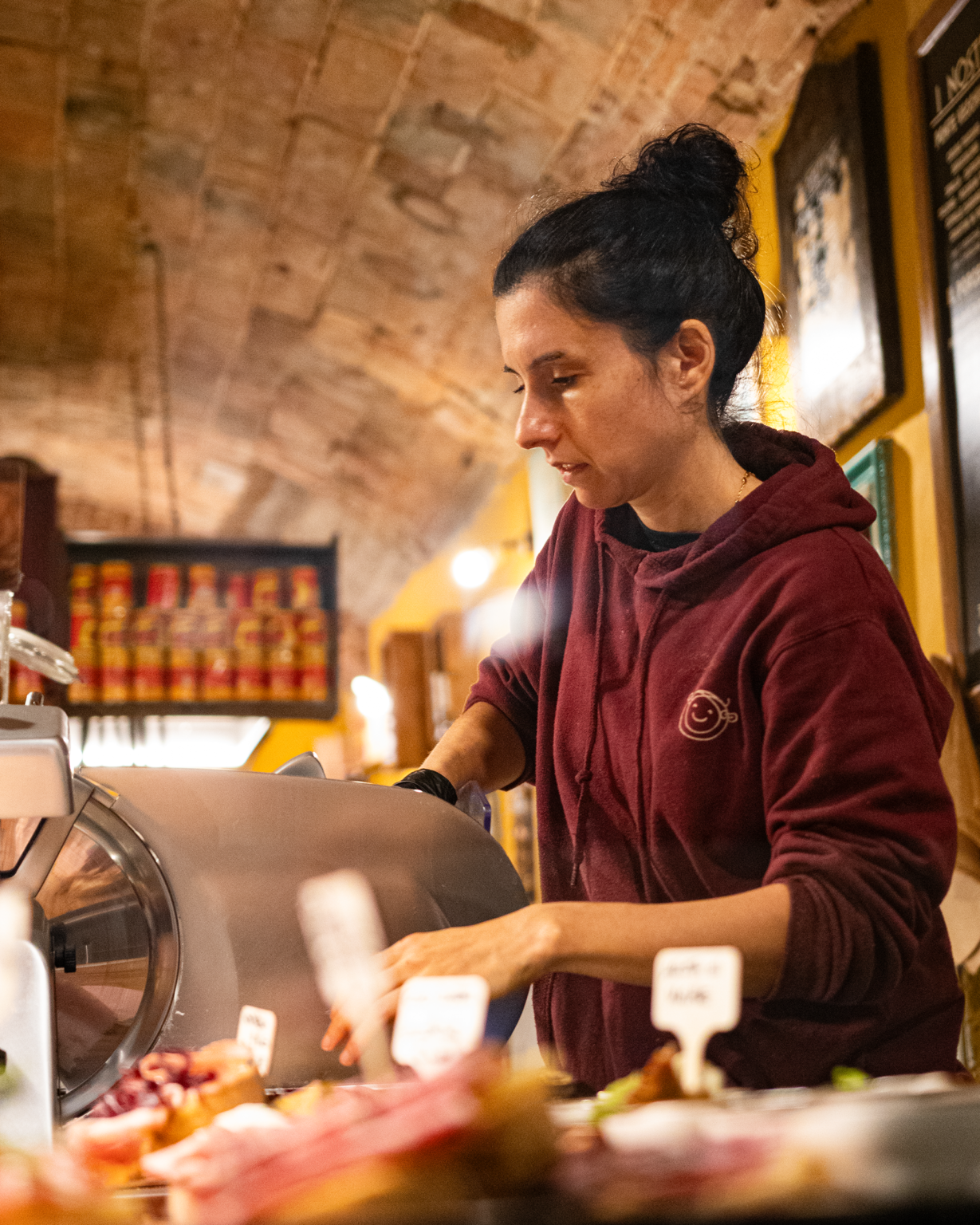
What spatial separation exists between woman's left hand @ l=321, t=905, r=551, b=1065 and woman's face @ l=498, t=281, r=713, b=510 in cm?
52

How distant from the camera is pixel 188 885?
1.17m

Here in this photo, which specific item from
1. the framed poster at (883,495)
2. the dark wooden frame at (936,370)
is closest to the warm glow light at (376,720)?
the framed poster at (883,495)

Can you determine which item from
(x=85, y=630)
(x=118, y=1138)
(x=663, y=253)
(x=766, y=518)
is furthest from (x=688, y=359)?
(x=85, y=630)

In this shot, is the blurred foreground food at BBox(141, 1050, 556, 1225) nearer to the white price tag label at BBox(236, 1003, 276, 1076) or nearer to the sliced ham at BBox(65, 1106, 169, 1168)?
the sliced ham at BBox(65, 1106, 169, 1168)

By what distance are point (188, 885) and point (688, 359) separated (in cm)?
72

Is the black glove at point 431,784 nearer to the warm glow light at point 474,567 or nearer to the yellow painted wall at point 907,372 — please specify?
the yellow painted wall at point 907,372

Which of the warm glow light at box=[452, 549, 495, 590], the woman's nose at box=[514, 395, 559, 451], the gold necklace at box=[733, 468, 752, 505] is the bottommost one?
Result: the gold necklace at box=[733, 468, 752, 505]

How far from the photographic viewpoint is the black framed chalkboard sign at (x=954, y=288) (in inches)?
91.7

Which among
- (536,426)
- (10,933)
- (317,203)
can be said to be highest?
(317,203)

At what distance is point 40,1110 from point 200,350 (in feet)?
20.5

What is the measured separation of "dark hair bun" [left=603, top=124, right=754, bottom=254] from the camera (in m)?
1.42

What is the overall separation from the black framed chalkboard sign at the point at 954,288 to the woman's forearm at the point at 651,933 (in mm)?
1455

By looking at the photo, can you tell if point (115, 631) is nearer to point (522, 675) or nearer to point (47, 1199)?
point (522, 675)

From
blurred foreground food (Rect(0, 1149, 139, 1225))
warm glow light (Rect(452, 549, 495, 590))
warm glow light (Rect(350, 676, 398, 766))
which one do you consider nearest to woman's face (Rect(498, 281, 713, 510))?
blurred foreground food (Rect(0, 1149, 139, 1225))
